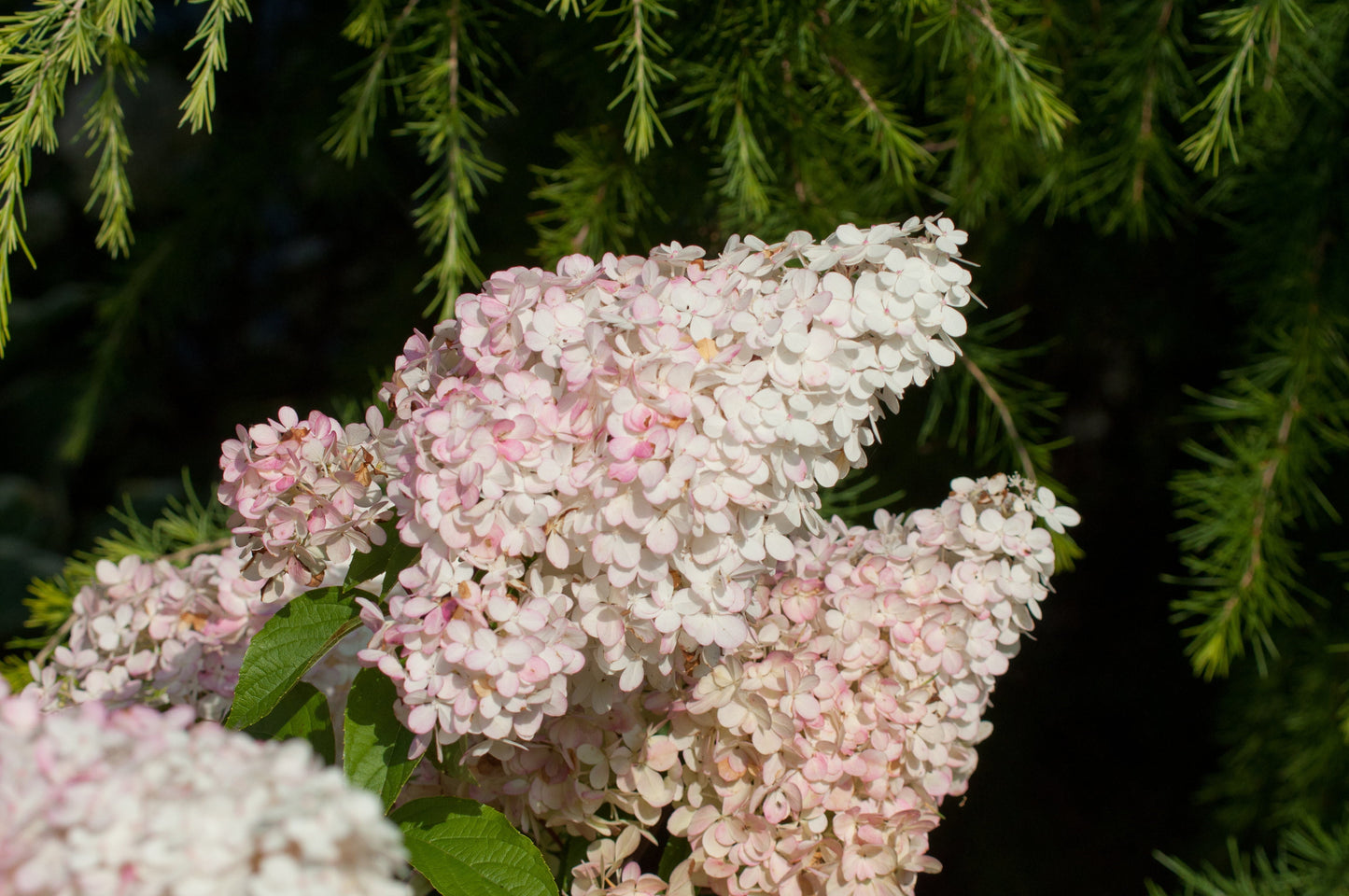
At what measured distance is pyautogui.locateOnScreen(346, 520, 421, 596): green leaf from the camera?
0.46m

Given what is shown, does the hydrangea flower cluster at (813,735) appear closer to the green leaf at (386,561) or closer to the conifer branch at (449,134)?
the green leaf at (386,561)

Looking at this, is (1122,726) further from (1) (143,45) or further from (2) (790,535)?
(1) (143,45)

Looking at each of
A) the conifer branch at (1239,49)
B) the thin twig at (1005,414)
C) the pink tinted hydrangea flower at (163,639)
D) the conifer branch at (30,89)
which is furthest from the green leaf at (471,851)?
the conifer branch at (1239,49)

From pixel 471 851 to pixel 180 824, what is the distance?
0.69 ft

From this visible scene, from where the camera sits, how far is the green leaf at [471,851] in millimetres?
432

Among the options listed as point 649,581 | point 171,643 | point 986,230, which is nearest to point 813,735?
point 649,581

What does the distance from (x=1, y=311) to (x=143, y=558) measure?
274 mm

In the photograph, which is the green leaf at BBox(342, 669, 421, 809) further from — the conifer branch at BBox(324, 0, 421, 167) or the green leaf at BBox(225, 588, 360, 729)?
the conifer branch at BBox(324, 0, 421, 167)

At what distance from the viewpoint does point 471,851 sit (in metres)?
0.45

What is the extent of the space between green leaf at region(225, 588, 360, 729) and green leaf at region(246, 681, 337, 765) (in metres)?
0.04

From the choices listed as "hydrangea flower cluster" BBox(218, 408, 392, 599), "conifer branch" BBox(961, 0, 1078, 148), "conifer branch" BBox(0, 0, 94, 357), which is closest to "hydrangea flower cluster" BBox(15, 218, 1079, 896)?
"hydrangea flower cluster" BBox(218, 408, 392, 599)

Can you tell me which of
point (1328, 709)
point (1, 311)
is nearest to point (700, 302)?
point (1, 311)

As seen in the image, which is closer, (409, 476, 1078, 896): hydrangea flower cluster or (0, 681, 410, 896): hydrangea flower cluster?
(0, 681, 410, 896): hydrangea flower cluster

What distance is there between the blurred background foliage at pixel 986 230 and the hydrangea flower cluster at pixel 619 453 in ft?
1.00
